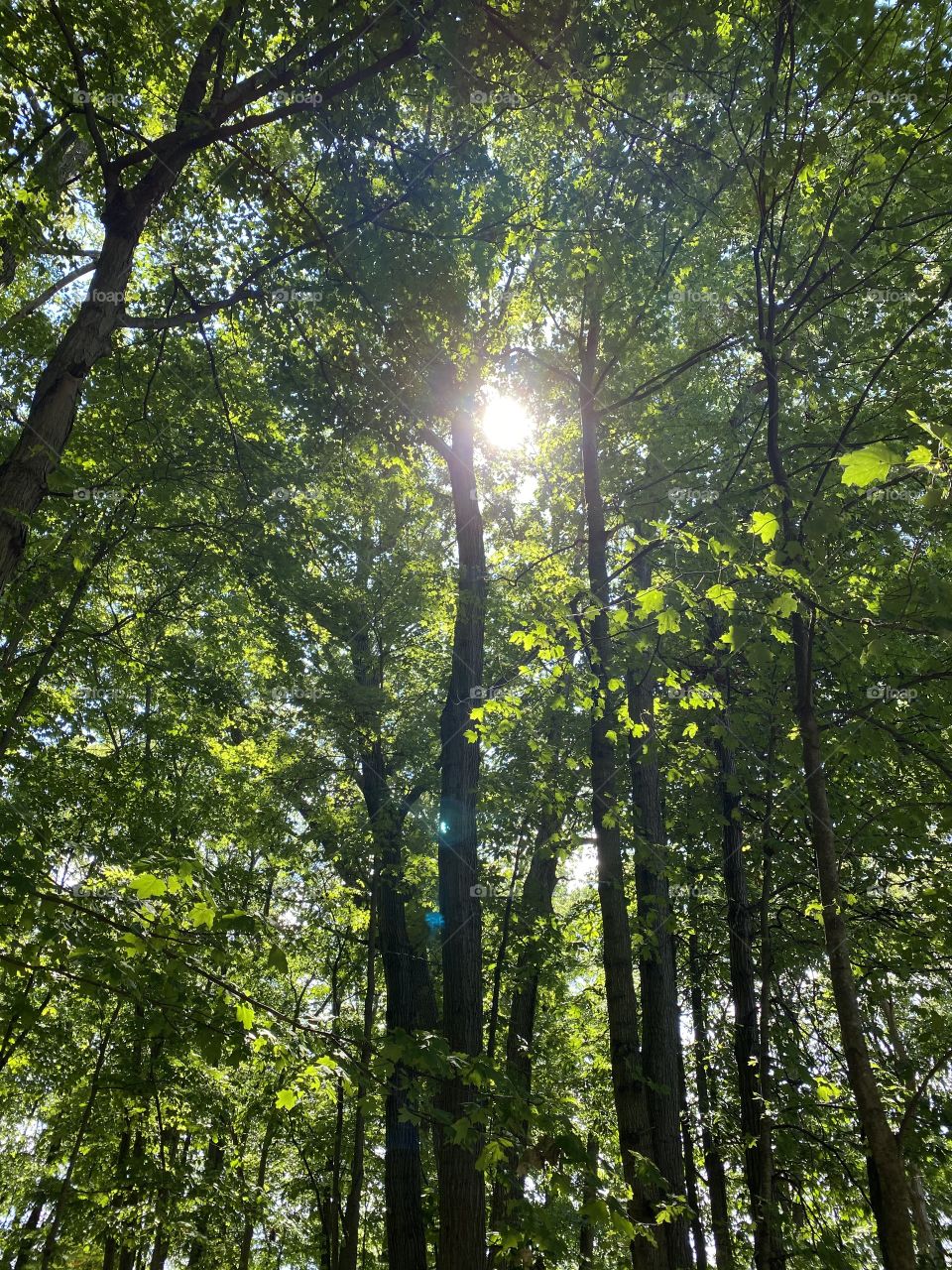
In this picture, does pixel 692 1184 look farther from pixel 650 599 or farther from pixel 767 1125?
pixel 650 599

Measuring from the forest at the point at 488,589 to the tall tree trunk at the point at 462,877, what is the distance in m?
0.04

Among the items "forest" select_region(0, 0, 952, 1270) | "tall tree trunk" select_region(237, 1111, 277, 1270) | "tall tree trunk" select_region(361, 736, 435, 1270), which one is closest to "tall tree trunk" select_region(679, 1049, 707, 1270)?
"forest" select_region(0, 0, 952, 1270)

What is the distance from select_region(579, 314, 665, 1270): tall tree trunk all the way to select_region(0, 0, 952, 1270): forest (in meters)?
0.05

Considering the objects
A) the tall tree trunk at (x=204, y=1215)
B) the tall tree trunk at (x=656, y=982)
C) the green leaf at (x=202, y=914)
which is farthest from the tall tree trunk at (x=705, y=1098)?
the green leaf at (x=202, y=914)

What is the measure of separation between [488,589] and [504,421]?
238 cm

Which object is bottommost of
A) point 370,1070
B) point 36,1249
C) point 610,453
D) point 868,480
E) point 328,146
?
point 36,1249

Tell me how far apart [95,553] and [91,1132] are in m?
8.93

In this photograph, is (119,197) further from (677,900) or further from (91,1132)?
(91,1132)

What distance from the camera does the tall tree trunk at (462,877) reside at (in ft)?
18.3

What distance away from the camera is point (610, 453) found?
8.97 m

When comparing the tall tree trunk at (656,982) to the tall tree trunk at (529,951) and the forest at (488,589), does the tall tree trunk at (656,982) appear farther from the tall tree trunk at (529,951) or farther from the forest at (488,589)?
the tall tree trunk at (529,951)

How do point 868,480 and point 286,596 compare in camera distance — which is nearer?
point 868,480

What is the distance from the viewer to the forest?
3.47 metres

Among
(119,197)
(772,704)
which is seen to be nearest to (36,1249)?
(772,704)
